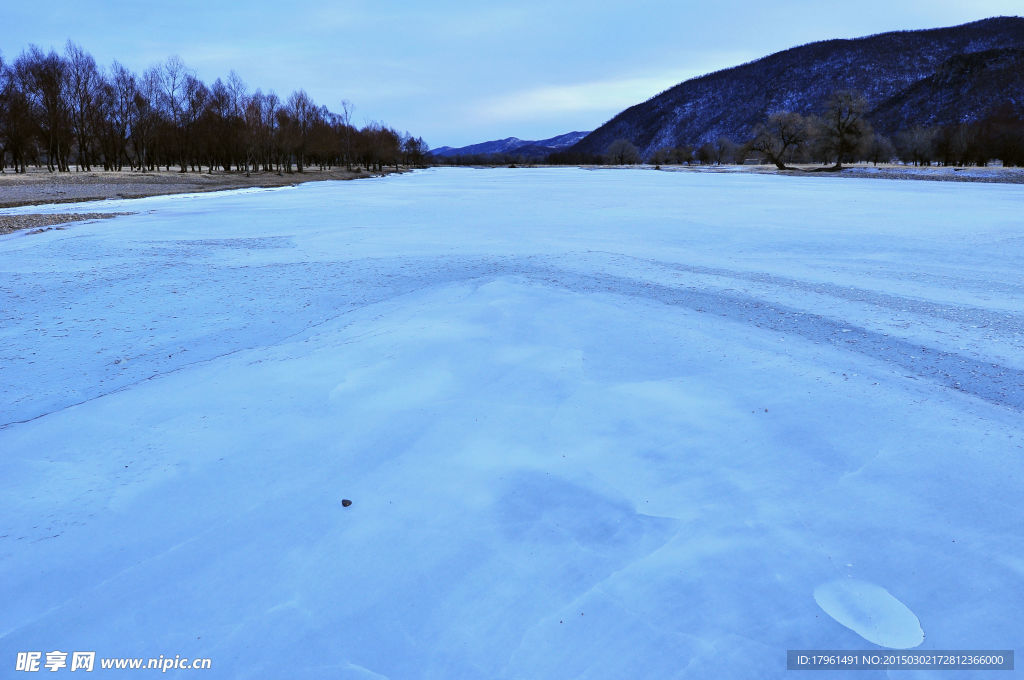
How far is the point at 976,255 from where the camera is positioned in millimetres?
9750

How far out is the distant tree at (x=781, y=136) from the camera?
6956 cm

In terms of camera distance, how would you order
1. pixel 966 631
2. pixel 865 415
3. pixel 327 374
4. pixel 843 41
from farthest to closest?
pixel 843 41
pixel 327 374
pixel 865 415
pixel 966 631

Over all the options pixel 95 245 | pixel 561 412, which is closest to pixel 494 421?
pixel 561 412

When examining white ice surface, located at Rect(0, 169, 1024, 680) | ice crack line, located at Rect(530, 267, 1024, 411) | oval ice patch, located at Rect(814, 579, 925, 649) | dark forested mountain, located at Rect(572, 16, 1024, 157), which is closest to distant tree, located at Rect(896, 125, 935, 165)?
dark forested mountain, located at Rect(572, 16, 1024, 157)

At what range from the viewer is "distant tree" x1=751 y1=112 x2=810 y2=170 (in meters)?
69.6

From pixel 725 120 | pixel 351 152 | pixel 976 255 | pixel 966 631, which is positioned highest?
pixel 725 120

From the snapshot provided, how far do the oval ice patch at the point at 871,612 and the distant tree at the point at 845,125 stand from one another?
67825 millimetres

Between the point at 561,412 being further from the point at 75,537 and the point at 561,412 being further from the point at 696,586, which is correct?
the point at 75,537

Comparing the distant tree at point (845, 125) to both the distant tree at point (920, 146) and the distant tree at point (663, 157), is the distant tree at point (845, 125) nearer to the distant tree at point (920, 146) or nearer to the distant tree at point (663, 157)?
the distant tree at point (920, 146)

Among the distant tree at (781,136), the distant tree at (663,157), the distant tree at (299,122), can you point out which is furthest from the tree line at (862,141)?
the distant tree at (299,122)

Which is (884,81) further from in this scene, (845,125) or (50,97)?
(50,97)

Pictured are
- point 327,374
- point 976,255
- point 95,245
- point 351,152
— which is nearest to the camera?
point 327,374

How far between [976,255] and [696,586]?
10.3m

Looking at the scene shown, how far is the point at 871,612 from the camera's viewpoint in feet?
7.84
